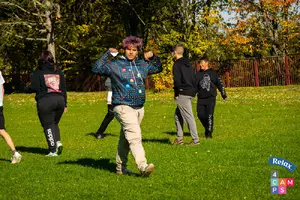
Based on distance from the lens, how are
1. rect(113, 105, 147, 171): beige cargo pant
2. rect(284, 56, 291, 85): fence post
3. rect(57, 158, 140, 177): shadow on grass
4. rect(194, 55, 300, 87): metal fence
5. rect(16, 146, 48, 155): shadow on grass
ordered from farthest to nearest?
rect(194, 55, 300, 87): metal fence
rect(284, 56, 291, 85): fence post
rect(16, 146, 48, 155): shadow on grass
rect(57, 158, 140, 177): shadow on grass
rect(113, 105, 147, 171): beige cargo pant

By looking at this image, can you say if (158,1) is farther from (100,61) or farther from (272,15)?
(100,61)

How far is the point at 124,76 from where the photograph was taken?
8891mm

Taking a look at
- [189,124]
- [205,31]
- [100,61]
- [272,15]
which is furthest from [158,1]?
[100,61]

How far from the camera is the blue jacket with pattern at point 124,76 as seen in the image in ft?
29.2

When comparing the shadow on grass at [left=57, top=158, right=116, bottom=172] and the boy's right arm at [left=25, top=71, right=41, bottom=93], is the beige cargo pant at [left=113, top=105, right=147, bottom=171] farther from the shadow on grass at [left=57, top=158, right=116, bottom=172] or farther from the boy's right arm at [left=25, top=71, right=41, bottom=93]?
the boy's right arm at [left=25, top=71, right=41, bottom=93]

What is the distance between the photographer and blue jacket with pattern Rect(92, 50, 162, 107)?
29.2 ft

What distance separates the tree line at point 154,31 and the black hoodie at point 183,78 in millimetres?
28388

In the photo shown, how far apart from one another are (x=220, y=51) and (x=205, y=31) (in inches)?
78.3

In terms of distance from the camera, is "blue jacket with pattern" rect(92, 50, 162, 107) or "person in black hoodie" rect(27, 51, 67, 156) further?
"person in black hoodie" rect(27, 51, 67, 156)

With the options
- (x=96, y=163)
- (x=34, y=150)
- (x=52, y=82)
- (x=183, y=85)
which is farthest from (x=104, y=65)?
(x=34, y=150)

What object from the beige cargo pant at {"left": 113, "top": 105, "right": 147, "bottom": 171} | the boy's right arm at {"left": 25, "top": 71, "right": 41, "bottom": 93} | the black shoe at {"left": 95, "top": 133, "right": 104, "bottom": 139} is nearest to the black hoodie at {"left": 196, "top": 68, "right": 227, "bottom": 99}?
the black shoe at {"left": 95, "top": 133, "right": 104, "bottom": 139}

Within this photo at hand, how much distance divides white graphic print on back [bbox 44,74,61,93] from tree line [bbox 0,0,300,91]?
95.6 feet

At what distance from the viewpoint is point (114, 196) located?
25.7ft

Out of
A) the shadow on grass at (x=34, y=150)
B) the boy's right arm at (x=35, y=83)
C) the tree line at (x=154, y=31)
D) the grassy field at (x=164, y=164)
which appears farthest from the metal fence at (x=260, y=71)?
the boy's right arm at (x=35, y=83)
